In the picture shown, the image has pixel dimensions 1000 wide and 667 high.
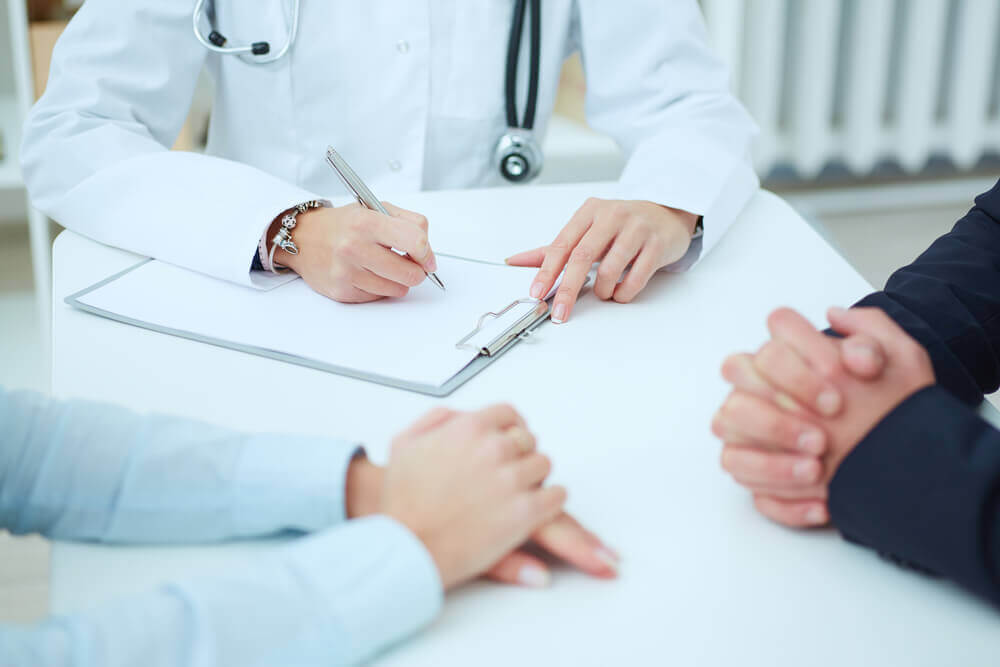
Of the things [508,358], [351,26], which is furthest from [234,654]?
[351,26]

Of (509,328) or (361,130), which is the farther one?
(361,130)

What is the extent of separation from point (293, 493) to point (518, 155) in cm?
74

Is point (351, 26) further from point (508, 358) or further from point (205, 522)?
point (205, 522)

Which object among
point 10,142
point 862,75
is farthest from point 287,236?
point 862,75

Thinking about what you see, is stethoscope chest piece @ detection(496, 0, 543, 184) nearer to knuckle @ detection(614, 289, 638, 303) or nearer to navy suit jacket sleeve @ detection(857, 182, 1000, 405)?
knuckle @ detection(614, 289, 638, 303)

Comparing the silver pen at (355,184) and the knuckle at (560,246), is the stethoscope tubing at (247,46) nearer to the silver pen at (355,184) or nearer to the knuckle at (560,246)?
the silver pen at (355,184)

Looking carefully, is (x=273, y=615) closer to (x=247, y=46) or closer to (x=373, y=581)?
(x=373, y=581)

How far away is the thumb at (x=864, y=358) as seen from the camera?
20.2 inches

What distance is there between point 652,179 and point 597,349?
0.31 m

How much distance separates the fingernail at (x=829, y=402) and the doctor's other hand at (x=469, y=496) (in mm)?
151

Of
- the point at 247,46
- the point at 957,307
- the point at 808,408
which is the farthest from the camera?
the point at 247,46

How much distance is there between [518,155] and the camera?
1172mm

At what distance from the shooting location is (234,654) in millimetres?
415

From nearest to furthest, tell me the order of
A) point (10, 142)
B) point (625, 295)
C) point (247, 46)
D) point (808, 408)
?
point (808, 408)
point (625, 295)
point (247, 46)
point (10, 142)
